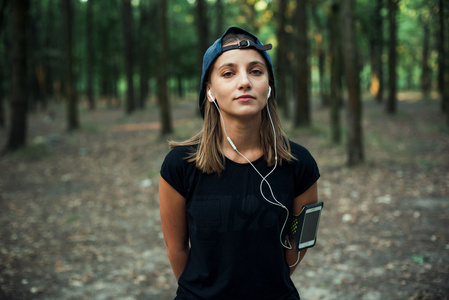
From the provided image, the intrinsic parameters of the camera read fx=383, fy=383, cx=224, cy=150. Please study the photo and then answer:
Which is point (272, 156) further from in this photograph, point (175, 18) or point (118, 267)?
point (175, 18)

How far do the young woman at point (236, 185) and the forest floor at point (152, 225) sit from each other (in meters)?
3.12

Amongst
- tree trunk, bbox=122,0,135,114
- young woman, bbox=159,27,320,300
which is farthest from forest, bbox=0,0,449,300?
tree trunk, bbox=122,0,135,114

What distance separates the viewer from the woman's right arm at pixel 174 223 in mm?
2100

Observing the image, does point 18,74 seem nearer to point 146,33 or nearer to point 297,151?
point 297,151

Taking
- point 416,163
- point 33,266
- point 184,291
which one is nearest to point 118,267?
point 33,266

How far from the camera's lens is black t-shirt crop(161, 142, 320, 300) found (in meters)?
1.99

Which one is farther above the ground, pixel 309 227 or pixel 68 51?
pixel 68 51

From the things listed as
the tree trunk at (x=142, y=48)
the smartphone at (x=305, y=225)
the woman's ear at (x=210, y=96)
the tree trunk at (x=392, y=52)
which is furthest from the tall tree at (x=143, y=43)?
the smartphone at (x=305, y=225)

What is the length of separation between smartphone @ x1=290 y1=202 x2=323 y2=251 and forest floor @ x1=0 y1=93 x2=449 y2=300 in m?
2.86

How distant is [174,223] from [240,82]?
878 millimetres

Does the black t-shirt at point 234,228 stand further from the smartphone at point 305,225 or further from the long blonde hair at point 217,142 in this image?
the smartphone at point 305,225

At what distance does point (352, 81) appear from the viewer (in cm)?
946

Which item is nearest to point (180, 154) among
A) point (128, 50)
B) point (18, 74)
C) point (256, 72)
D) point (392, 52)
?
point (256, 72)

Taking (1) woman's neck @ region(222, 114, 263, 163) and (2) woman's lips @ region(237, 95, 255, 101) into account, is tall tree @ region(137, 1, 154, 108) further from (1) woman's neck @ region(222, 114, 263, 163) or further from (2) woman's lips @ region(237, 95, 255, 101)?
(2) woman's lips @ region(237, 95, 255, 101)
